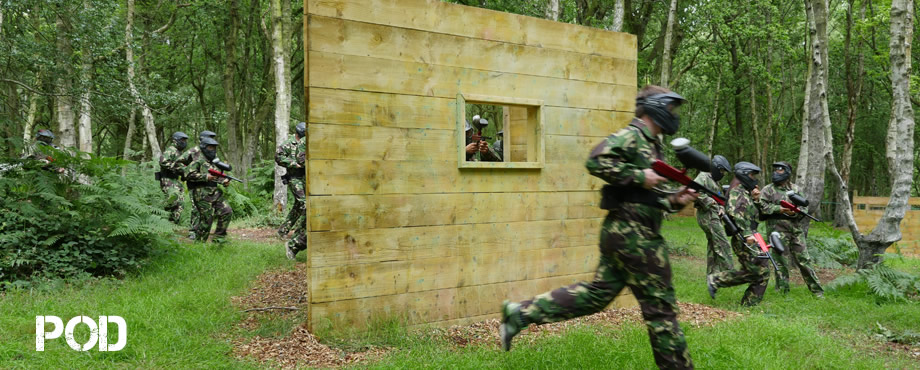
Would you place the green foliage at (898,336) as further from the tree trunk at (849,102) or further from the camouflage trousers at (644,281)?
the tree trunk at (849,102)

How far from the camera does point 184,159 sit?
9312mm

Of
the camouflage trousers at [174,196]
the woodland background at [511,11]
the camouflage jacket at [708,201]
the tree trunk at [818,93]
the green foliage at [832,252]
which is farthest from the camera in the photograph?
the green foliage at [832,252]

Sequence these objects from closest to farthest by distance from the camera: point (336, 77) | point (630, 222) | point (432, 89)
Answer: point (630, 222) → point (336, 77) → point (432, 89)

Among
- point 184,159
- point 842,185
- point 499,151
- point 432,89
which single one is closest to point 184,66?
point 184,159

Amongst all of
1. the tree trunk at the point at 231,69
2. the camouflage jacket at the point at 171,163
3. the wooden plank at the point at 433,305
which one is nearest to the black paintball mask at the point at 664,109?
the wooden plank at the point at 433,305

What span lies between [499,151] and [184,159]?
5.29 m

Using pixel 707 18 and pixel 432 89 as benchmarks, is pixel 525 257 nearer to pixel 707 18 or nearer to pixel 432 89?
pixel 432 89

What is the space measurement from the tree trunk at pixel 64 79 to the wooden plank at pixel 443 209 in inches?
205

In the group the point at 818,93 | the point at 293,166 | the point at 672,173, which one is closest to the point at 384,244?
the point at 672,173

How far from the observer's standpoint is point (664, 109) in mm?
3783

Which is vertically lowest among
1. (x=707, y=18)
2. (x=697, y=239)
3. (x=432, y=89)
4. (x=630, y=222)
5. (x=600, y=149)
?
(x=697, y=239)

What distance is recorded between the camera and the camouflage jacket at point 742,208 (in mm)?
7449

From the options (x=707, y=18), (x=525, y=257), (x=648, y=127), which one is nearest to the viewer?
(x=648, y=127)

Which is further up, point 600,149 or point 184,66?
point 184,66
